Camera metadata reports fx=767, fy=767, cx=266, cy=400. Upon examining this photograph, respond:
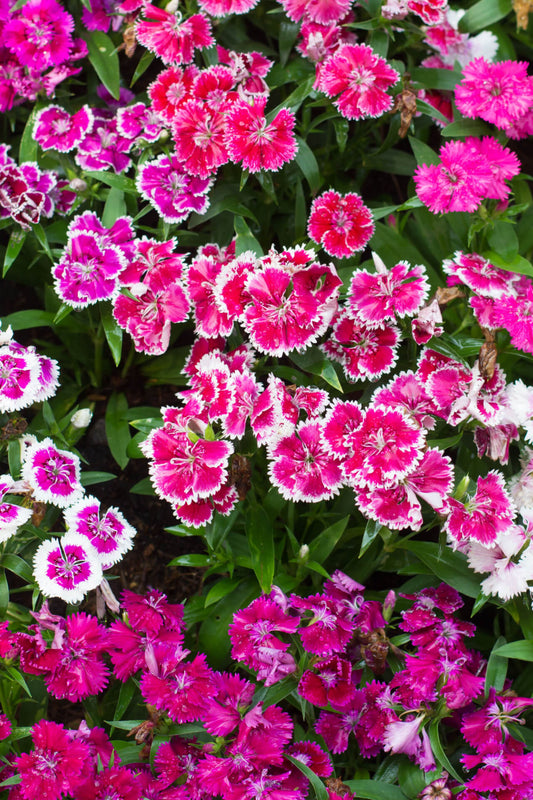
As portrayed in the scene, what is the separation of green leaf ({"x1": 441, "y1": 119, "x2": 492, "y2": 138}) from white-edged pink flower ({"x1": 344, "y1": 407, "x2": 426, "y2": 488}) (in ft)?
3.34

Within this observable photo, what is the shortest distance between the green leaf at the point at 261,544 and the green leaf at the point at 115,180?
1005mm

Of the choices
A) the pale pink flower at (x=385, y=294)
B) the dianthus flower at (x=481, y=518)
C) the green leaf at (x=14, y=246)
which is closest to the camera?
the dianthus flower at (x=481, y=518)

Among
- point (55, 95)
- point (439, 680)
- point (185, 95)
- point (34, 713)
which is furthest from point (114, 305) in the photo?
point (439, 680)

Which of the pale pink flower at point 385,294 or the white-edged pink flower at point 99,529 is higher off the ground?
the pale pink flower at point 385,294

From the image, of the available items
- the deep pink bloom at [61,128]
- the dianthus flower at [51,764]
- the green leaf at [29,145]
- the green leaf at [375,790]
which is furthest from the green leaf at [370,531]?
the green leaf at [29,145]

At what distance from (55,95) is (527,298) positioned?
1.59 m

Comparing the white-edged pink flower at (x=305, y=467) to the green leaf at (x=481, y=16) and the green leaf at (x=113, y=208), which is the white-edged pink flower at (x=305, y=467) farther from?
the green leaf at (x=481, y=16)

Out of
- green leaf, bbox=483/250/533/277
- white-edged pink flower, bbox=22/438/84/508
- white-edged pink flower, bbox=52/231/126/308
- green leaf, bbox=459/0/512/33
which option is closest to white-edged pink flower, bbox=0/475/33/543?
white-edged pink flower, bbox=22/438/84/508

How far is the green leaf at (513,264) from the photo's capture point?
215cm

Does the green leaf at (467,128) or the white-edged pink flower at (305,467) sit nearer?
the white-edged pink flower at (305,467)

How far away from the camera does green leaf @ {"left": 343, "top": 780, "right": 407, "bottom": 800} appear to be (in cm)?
176

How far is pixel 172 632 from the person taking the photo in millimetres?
1905

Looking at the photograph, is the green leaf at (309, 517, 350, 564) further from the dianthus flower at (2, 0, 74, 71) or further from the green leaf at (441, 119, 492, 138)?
the dianthus flower at (2, 0, 74, 71)

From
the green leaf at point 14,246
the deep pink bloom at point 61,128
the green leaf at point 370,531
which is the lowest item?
the green leaf at point 370,531
